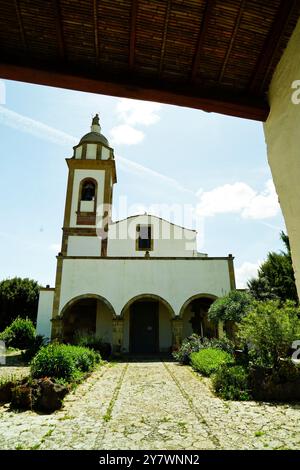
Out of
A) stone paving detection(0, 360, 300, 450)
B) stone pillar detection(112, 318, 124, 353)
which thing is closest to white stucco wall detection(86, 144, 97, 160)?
stone pillar detection(112, 318, 124, 353)

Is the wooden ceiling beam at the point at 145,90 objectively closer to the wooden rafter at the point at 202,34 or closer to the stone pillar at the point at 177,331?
the wooden rafter at the point at 202,34

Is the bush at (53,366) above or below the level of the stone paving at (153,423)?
above

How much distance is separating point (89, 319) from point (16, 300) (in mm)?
11448

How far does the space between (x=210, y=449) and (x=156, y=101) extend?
156 inches

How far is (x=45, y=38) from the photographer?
2.44 m

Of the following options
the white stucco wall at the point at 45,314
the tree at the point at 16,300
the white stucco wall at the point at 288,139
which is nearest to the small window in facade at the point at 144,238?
the white stucco wall at the point at 45,314

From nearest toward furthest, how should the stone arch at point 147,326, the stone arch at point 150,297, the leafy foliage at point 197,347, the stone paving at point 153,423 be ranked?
the stone paving at point 153,423
the leafy foliage at point 197,347
the stone arch at point 150,297
the stone arch at point 147,326

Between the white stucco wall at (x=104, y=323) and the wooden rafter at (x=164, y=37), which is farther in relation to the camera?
the white stucco wall at (x=104, y=323)

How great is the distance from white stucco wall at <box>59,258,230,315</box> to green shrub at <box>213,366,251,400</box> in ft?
26.6

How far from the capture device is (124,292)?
15461 millimetres

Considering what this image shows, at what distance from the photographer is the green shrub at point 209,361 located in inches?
350

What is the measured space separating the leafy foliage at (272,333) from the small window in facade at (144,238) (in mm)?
12107

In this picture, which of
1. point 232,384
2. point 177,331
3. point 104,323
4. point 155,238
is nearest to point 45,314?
point 104,323

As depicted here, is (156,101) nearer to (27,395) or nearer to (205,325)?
(27,395)
